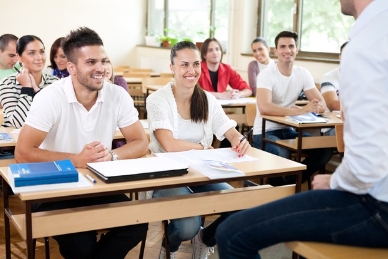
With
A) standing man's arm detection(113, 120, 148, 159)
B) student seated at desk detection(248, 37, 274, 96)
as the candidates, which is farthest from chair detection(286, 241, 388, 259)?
student seated at desk detection(248, 37, 274, 96)

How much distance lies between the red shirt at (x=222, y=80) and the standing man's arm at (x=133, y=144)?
3.20 m

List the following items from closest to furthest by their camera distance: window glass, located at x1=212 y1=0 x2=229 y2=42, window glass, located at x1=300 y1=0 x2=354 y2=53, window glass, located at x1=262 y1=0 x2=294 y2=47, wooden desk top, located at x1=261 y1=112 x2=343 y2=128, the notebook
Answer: the notebook → wooden desk top, located at x1=261 y1=112 x2=343 y2=128 → window glass, located at x1=300 y1=0 x2=354 y2=53 → window glass, located at x1=262 y1=0 x2=294 y2=47 → window glass, located at x1=212 y1=0 x2=229 y2=42

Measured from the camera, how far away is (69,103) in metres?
2.64

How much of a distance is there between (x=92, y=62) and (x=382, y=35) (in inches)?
60.8

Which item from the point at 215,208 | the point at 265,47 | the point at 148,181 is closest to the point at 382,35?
the point at 148,181

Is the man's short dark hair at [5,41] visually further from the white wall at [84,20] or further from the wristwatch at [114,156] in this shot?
the white wall at [84,20]

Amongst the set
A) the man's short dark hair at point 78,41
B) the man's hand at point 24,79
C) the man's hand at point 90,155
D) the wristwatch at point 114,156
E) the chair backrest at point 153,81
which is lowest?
the wristwatch at point 114,156

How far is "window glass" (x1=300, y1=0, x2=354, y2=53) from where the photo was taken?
242 inches

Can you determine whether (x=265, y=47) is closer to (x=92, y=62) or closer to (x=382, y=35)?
(x=92, y=62)

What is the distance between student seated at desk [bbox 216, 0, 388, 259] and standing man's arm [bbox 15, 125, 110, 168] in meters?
0.91

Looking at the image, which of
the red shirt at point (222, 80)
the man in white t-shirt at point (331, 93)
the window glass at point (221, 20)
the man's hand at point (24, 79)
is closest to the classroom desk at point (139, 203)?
the man's hand at point (24, 79)

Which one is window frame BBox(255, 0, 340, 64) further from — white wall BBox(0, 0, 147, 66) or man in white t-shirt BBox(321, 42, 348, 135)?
white wall BBox(0, 0, 147, 66)

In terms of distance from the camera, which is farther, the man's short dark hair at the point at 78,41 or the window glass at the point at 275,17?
the window glass at the point at 275,17

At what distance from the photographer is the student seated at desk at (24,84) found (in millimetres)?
3652
